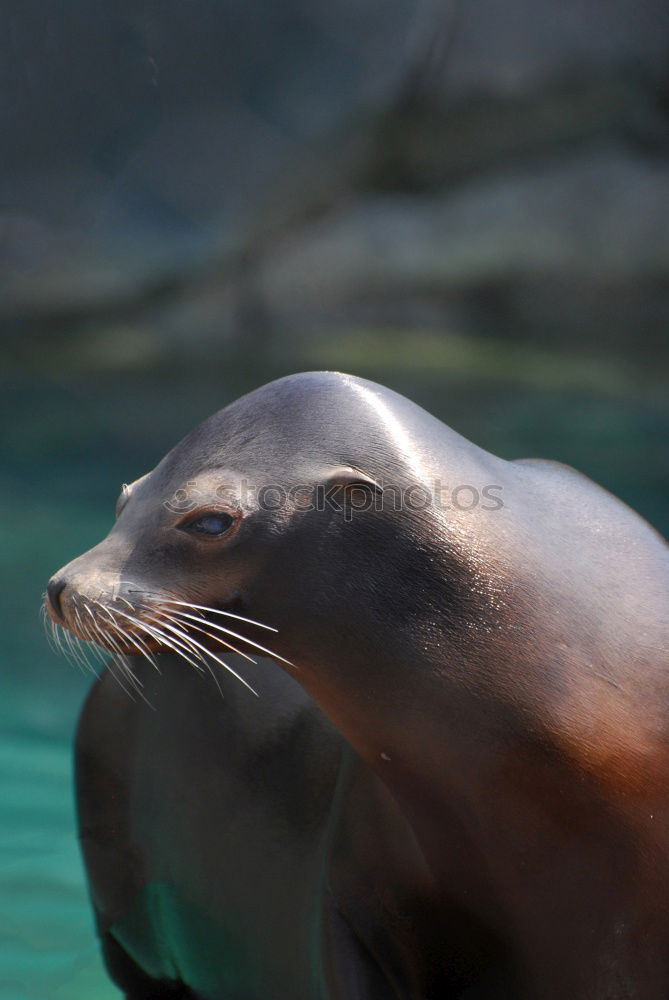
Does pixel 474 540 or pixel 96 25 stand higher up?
pixel 96 25

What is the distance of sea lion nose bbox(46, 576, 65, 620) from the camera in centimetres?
225

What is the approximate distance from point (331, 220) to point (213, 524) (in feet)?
19.0

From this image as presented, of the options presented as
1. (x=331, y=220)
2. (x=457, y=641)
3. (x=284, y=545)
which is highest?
(x=331, y=220)

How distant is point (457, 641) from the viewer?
2125 mm

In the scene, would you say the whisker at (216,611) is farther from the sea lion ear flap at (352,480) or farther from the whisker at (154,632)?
the sea lion ear flap at (352,480)

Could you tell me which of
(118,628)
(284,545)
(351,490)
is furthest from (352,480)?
(118,628)

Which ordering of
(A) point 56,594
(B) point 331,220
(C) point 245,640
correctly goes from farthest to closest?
1. (B) point 331,220
2. (A) point 56,594
3. (C) point 245,640

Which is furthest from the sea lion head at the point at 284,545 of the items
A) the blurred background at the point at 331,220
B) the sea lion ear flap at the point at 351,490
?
the blurred background at the point at 331,220

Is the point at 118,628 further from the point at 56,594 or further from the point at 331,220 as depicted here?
the point at 331,220

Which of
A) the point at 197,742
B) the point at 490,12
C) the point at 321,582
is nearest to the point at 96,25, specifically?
the point at 490,12

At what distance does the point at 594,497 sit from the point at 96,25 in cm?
571

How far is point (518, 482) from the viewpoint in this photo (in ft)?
7.73

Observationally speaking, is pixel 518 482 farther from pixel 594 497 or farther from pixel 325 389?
pixel 325 389

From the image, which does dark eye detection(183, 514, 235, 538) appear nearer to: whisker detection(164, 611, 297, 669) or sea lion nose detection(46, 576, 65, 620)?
whisker detection(164, 611, 297, 669)
